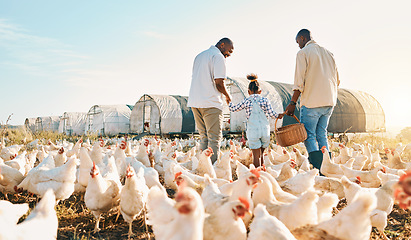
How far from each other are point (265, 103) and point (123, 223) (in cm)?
330

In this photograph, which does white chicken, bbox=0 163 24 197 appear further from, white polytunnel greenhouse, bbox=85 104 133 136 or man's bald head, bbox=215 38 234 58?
white polytunnel greenhouse, bbox=85 104 133 136

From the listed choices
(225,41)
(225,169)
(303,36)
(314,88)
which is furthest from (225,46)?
(225,169)

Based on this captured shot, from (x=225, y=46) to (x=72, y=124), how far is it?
2925 centimetres

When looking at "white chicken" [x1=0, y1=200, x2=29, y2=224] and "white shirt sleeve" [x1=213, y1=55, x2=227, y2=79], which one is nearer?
"white chicken" [x1=0, y1=200, x2=29, y2=224]

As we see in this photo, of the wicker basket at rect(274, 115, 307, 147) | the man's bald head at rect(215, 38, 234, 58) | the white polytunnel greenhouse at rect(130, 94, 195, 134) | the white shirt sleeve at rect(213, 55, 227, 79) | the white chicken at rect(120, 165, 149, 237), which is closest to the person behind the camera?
the white chicken at rect(120, 165, 149, 237)

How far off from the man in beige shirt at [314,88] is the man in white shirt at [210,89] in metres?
1.24

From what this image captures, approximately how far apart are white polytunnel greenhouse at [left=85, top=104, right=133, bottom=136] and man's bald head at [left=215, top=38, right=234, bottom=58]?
2146 cm

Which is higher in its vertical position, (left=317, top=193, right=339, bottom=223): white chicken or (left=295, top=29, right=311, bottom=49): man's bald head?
(left=295, top=29, right=311, bottom=49): man's bald head

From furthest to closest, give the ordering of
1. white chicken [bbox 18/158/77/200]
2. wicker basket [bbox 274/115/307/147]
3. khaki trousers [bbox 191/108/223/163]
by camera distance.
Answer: khaki trousers [bbox 191/108/223/163], wicker basket [bbox 274/115/307/147], white chicken [bbox 18/158/77/200]

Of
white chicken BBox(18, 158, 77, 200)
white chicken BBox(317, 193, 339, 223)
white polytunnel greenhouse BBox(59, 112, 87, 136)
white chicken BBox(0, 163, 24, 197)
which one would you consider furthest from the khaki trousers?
white polytunnel greenhouse BBox(59, 112, 87, 136)

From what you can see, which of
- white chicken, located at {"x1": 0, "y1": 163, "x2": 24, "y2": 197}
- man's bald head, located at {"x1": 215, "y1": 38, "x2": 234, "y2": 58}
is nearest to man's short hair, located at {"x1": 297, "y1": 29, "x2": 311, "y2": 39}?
man's bald head, located at {"x1": 215, "y1": 38, "x2": 234, "y2": 58}

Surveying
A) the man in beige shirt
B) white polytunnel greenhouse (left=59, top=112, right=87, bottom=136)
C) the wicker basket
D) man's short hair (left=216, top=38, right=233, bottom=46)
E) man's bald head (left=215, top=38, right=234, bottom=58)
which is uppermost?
man's short hair (left=216, top=38, right=233, bottom=46)

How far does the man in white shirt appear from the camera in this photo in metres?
5.05

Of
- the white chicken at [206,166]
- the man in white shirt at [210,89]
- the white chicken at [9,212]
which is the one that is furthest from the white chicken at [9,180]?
the man in white shirt at [210,89]
